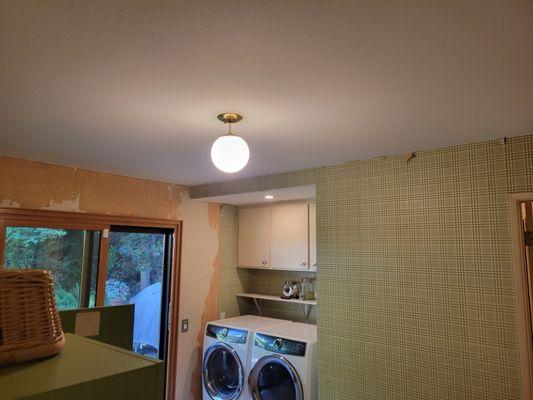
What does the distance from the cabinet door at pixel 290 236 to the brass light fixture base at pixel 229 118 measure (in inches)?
72.7

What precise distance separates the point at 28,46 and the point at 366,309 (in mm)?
2353

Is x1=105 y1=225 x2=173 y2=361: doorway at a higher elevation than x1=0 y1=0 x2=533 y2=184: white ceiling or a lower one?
lower

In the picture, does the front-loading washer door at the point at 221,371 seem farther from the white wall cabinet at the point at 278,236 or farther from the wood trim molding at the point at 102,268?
the wood trim molding at the point at 102,268

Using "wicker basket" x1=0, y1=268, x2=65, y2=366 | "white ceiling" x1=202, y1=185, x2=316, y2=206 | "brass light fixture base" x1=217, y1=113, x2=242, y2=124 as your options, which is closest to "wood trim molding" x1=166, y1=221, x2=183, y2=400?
"white ceiling" x1=202, y1=185, x2=316, y2=206

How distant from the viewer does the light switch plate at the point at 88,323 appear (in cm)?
112

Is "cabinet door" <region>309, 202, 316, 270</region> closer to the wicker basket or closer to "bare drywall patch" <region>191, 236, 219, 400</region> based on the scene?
"bare drywall patch" <region>191, 236, 219, 400</region>

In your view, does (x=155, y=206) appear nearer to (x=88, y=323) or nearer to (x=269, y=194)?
(x=269, y=194)

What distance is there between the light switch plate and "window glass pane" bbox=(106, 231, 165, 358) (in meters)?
2.32

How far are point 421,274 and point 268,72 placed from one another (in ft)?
5.50

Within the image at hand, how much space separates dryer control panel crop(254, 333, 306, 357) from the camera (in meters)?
2.88

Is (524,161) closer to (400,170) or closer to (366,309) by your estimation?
(400,170)

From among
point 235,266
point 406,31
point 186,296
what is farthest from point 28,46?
point 235,266

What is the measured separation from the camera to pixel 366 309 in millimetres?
2594

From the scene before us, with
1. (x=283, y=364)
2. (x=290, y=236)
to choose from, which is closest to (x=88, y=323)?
(x=283, y=364)
